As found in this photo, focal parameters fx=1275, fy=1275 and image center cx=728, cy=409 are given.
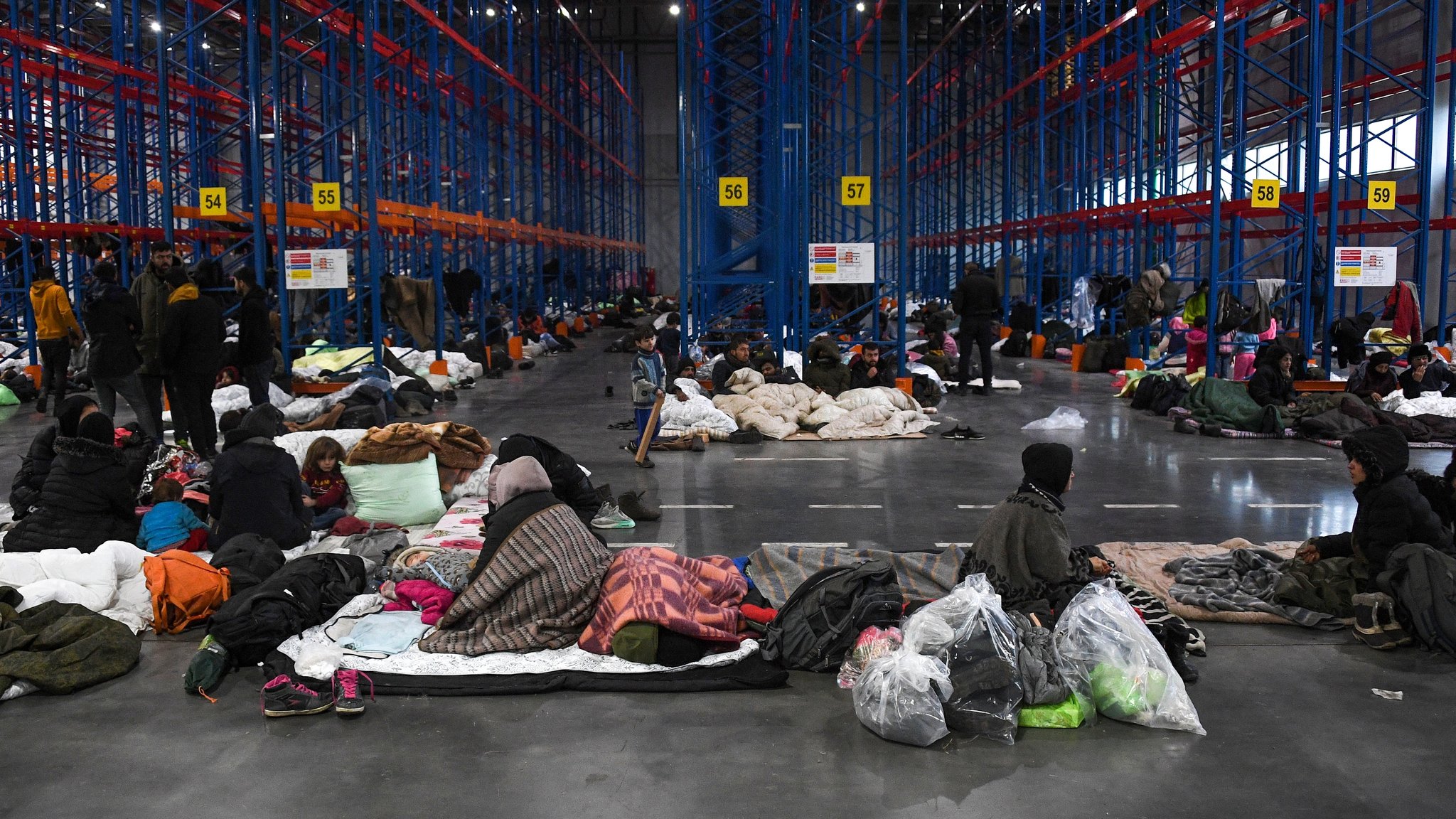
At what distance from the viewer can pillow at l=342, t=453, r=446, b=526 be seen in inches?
342

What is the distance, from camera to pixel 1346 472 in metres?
10.6

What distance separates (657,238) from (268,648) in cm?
3990

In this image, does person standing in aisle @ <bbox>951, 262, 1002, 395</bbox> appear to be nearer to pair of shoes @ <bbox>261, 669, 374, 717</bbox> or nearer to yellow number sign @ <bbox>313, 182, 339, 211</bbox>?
yellow number sign @ <bbox>313, 182, 339, 211</bbox>

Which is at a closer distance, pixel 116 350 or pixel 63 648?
pixel 63 648

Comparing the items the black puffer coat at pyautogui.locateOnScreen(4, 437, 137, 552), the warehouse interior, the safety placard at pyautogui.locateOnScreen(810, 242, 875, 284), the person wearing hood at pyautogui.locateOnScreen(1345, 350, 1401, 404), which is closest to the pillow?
the warehouse interior

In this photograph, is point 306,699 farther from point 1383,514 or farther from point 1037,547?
point 1383,514

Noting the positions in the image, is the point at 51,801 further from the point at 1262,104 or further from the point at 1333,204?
the point at 1262,104

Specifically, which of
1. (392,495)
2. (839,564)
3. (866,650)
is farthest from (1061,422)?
(866,650)

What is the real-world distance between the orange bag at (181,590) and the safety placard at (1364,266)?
12765 mm

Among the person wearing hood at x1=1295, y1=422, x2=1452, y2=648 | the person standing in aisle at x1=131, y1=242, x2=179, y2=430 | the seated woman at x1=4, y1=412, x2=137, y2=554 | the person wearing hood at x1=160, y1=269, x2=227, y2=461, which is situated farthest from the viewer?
the person standing in aisle at x1=131, y1=242, x2=179, y2=430

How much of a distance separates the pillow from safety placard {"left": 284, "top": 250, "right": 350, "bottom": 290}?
20.7 feet

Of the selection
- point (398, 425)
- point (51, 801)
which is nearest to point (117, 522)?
point (398, 425)

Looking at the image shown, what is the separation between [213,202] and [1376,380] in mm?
13119

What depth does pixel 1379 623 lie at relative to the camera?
242 inches
